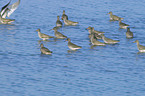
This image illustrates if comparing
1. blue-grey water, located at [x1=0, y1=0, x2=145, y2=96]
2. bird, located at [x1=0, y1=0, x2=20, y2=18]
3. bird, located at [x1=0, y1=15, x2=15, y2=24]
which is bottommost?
blue-grey water, located at [x1=0, y1=0, x2=145, y2=96]

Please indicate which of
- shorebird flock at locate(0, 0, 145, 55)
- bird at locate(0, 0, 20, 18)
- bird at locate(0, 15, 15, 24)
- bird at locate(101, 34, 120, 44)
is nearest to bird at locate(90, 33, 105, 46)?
shorebird flock at locate(0, 0, 145, 55)

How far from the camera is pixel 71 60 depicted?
59.5ft

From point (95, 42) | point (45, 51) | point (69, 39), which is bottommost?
point (45, 51)

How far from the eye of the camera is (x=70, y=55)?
746 inches

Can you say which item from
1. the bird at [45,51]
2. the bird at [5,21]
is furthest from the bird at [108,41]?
the bird at [5,21]

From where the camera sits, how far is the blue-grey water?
14.7 meters

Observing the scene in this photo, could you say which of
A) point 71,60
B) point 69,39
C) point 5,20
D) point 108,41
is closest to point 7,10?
point 5,20

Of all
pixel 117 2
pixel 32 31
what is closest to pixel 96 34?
pixel 32 31

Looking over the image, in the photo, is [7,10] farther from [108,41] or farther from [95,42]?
[108,41]

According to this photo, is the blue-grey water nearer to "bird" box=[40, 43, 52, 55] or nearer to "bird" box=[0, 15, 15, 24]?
"bird" box=[40, 43, 52, 55]

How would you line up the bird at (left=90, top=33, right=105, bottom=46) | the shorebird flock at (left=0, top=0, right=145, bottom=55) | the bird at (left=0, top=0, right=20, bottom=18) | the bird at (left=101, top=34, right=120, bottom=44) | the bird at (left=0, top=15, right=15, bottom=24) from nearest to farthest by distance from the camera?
1. the shorebird flock at (left=0, top=0, right=145, bottom=55)
2. the bird at (left=90, top=33, right=105, bottom=46)
3. the bird at (left=101, top=34, right=120, bottom=44)
4. the bird at (left=0, top=15, right=15, bottom=24)
5. the bird at (left=0, top=0, right=20, bottom=18)

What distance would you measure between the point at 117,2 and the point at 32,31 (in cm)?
1064

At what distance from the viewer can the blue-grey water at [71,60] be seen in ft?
48.2

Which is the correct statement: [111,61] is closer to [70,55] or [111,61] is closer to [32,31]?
[70,55]
